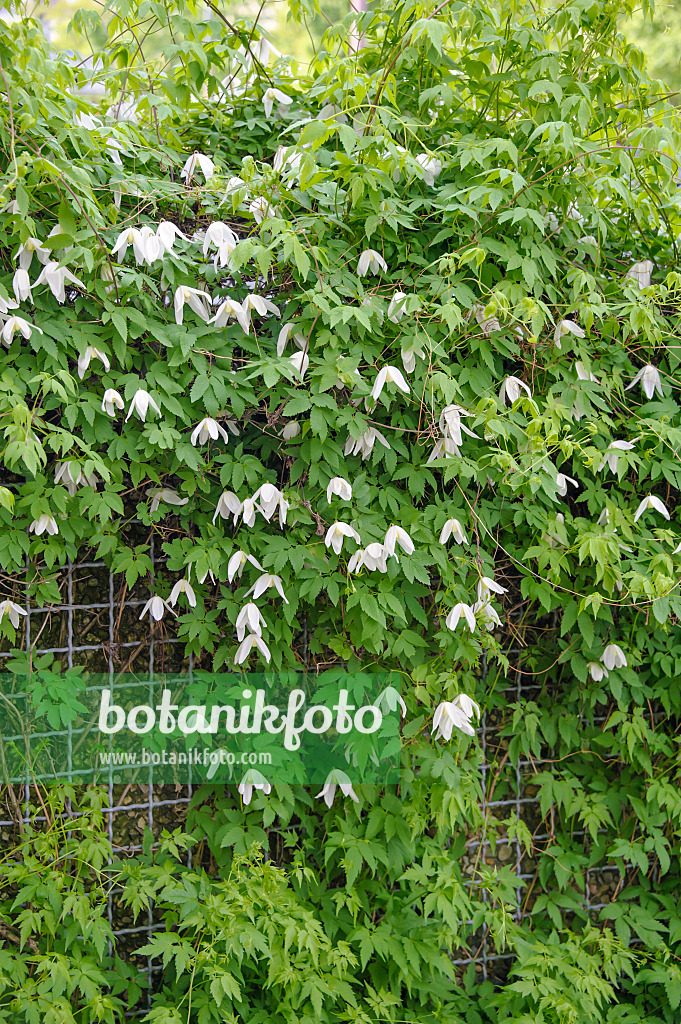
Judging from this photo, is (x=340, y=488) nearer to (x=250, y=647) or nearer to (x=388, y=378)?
(x=388, y=378)

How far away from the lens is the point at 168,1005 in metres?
1.84

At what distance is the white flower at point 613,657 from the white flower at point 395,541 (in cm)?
74

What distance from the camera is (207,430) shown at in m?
1.82

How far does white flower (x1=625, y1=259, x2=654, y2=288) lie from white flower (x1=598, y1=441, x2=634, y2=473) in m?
0.50

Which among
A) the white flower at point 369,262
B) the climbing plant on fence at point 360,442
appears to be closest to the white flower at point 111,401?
the climbing plant on fence at point 360,442

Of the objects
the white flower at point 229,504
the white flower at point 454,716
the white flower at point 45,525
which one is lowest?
the white flower at point 454,716

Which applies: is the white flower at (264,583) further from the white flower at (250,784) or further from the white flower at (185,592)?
the white flower at (250,784)

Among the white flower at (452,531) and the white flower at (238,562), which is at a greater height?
the white flower at (452,531)

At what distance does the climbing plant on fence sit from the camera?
1777 mm

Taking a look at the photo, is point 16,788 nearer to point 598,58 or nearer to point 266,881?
point 266,881

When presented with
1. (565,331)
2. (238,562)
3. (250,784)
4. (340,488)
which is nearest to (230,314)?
(340,488)

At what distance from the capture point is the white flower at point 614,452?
2.09 metres

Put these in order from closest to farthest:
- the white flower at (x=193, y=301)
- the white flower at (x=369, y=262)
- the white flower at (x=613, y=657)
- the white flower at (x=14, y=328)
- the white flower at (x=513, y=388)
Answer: the white flower at (x=14, y=328)
the white flower at (x=193, y=301)
the white flower at (x=369, y=262)
the white flower at (x=513, y=388)
the white flower at (x=613, y=657)

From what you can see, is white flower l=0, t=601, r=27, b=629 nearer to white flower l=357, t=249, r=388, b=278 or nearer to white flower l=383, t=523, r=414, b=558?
white flower l=383, t=523, r=414, b=558
